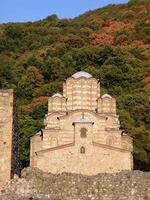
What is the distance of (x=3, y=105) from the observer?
16.9m

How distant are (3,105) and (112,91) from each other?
3250cm

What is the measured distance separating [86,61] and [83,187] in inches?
1625

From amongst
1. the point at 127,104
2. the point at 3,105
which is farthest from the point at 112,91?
the point at 3,105

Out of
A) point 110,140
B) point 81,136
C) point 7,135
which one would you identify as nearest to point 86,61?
point 110,140

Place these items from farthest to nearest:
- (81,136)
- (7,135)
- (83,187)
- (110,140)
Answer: (110,140), (81,136), (7,135), (83,187)

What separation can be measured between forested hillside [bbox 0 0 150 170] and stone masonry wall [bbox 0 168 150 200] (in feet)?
50.3

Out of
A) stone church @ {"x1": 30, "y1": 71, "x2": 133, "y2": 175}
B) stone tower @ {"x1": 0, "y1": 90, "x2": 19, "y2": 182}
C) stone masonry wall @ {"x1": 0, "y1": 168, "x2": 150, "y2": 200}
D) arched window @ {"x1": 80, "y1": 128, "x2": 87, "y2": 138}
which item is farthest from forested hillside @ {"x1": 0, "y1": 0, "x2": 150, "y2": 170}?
stone masonry wall @ {"x1": 0, "y1": 168, "x2": 150, "y2": 200}

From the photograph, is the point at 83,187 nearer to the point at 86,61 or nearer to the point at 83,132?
the point at 83,132

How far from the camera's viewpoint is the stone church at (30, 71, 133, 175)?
2852 cm

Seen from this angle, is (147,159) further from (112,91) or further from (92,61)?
(92,61)

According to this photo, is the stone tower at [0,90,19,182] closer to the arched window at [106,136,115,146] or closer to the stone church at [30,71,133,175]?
the stone church at [30,71,133,175]

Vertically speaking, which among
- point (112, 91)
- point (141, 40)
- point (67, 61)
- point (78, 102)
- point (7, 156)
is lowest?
point (7, 156)

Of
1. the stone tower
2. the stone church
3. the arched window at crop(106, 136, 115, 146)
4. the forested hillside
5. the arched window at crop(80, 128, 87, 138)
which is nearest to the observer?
the stone tower

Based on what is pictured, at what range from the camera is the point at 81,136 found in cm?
2930
